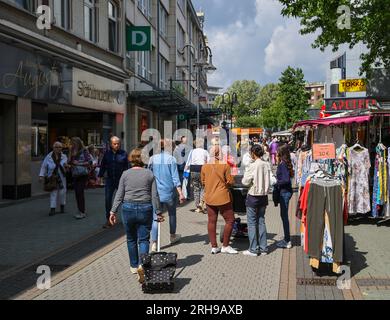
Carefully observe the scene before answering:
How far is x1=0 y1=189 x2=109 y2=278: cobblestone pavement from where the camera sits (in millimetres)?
7531

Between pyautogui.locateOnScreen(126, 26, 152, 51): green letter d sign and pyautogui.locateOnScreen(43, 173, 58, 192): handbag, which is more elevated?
pyautogui.locateOnScreen(126, 26, 152, 51): green letter d sign

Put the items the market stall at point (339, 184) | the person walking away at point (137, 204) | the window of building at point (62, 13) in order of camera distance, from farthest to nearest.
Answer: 1. the window of building at point (62, 13)
2. the market stall at point (339, 184)
3. the person walking away at point (137, 204)

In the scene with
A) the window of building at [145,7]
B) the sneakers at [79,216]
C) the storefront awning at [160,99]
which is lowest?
the sneakers at [79,216]

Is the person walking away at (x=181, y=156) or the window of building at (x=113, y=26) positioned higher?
the window of building at (x=113, y=26)

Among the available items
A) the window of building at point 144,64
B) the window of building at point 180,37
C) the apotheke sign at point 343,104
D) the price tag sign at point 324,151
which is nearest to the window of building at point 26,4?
the price tag sign at point 324,151

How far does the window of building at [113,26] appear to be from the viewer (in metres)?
21.7

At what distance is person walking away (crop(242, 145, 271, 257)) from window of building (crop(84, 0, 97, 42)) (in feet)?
43.7

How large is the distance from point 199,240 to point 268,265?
2046 millimetres

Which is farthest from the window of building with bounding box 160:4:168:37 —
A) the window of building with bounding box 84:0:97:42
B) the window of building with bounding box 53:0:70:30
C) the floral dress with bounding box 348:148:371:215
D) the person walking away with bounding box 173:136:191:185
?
the floral dress with bounding box 348:148:371:215

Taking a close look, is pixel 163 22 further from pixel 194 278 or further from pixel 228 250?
pixel 194 278

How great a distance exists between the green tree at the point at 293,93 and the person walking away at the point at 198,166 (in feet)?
140

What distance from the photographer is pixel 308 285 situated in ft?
19.2

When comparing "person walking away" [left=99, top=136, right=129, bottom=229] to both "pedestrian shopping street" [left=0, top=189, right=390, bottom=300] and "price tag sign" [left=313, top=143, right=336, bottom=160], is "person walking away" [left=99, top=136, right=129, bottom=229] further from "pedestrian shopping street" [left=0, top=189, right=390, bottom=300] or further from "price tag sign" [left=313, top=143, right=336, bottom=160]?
"price tag sign" [left=313, top=143, right=336, bottom=160]

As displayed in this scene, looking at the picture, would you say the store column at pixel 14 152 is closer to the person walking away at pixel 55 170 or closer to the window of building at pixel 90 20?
the person walking away at pixel 55 170
